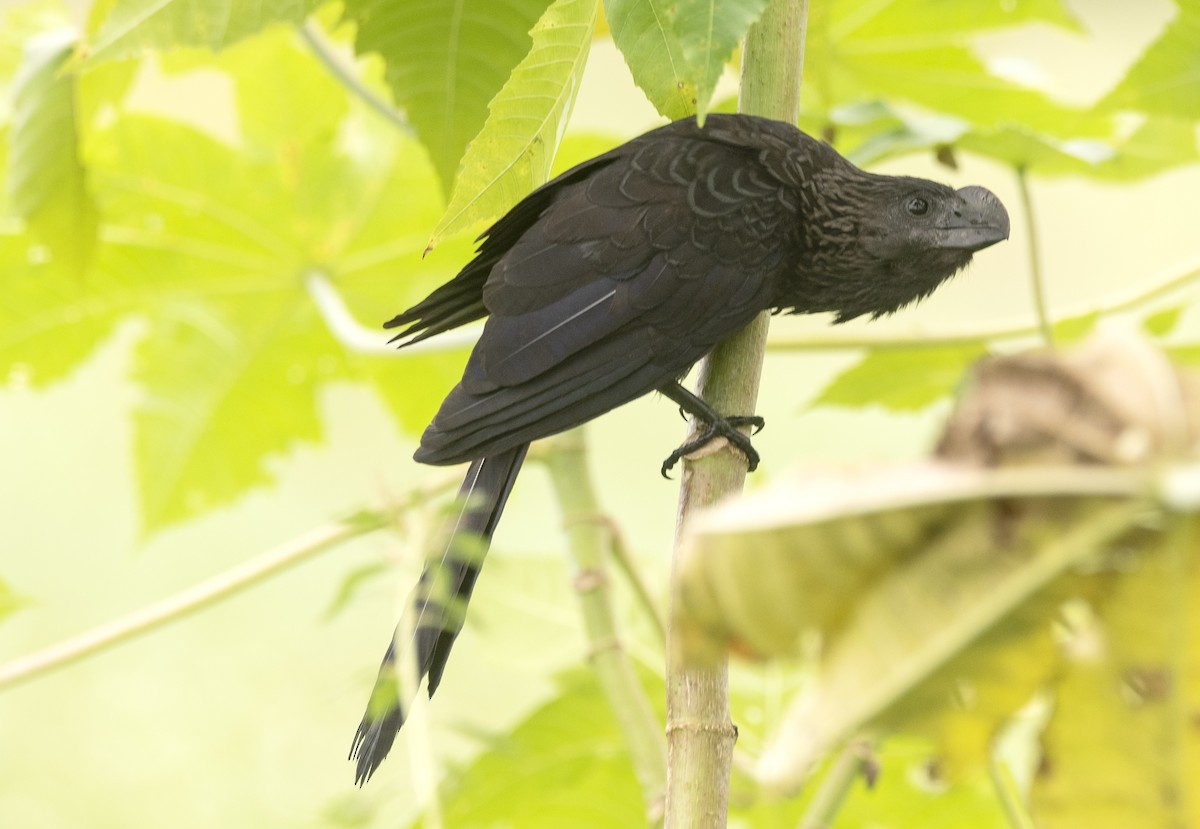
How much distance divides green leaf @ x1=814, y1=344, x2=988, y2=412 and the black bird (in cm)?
11

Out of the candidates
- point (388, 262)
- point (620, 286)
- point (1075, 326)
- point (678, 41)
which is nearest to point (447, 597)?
point (678, 41)

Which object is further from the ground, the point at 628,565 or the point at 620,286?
the point at 620,286

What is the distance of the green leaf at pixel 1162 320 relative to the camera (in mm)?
1050

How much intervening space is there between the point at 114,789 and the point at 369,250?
1.22 m

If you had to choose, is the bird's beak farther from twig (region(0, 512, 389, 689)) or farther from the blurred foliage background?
twig (region(0, 512, 389, 689))

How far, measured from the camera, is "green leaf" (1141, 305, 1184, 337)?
105 centimetres

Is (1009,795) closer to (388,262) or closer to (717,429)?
(717,429)

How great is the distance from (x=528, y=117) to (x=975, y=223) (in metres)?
0.42

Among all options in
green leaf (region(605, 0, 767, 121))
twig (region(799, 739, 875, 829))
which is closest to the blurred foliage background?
green leaf (region(605, 0, 767, 121))

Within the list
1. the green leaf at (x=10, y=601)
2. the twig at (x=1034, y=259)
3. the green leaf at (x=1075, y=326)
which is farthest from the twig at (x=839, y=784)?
the green leaf at (x=10, y=601)

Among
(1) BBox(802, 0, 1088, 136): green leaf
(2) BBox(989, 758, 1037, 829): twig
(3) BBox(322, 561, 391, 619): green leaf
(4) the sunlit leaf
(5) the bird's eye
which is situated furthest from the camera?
(1) BBox(802, 0, 1088, 136): green leaf

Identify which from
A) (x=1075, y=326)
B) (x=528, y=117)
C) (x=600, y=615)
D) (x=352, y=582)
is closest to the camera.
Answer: (x=352, y=582)

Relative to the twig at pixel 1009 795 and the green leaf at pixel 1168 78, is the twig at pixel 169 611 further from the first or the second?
the green leaf at pixel 1168 78

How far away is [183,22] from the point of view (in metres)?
0.71
